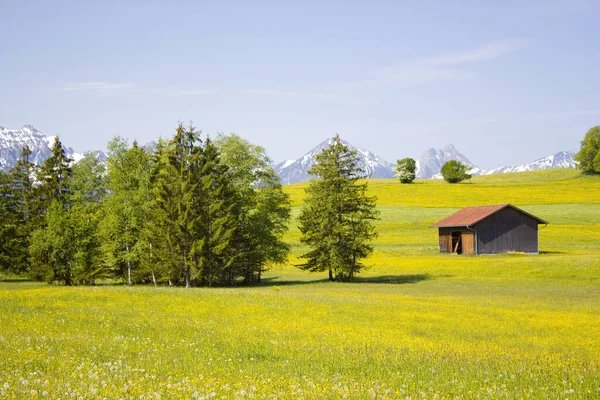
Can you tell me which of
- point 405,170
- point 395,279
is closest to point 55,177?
point 395,279

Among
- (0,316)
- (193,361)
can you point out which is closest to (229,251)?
(0,316)

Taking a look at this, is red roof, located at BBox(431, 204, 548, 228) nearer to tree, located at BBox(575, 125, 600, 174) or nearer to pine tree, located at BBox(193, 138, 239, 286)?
pine tree, located at BBox(193, 138, 239, 286)

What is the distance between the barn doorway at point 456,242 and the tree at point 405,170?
95008 millimetres

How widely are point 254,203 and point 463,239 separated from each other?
111ft

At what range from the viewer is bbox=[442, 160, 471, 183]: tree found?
6654 inches

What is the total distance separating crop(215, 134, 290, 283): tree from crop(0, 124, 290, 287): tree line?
0.10 meters

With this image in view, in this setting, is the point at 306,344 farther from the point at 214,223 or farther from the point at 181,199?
the point at 181,199

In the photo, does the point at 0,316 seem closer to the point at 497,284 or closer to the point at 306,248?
the point at 497,284

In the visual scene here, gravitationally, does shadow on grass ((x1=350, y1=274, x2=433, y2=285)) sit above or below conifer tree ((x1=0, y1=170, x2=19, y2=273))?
below

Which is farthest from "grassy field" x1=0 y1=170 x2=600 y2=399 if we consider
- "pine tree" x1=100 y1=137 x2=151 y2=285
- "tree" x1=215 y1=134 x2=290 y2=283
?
"pine tree" x1=100 y1=137 x2=151 y2=285

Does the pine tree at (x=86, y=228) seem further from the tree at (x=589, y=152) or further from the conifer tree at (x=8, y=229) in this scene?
the tree at (x=589, y=152)

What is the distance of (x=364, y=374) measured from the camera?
40.4 feet

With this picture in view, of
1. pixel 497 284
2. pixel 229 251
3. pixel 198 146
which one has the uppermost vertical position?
pixel 198 146

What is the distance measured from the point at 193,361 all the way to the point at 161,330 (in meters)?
6.20
